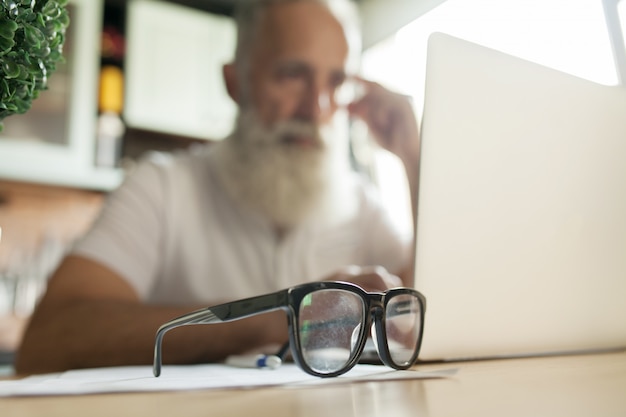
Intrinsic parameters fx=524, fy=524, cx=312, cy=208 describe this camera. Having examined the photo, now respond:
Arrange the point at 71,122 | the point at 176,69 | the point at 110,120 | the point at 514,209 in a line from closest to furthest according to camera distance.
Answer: the point at 514,209, the point at 71,122, the point at 110,120, the point at 176,69

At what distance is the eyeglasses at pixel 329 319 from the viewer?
14.8 inches

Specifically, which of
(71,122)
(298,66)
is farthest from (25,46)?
(71,122)

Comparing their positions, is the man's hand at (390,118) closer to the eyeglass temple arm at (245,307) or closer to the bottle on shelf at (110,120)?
the eyeglass temple arm at (245,307)

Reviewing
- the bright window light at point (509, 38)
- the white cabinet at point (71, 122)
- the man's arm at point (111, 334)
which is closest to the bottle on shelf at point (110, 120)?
the white cabinet at point (71, 122)

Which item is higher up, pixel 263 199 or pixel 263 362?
pixel 263 199

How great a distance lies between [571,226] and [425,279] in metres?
0.19

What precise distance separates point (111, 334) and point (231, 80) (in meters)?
0.89

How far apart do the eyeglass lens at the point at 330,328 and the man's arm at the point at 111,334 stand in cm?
32

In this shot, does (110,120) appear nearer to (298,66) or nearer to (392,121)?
(298,66)

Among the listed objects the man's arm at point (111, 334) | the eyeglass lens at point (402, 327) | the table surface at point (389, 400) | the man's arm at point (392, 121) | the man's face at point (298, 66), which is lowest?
the man's arm at point (111, 334)

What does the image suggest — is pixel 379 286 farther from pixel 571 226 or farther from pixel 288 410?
pixel 288 410

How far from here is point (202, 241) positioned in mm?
1195

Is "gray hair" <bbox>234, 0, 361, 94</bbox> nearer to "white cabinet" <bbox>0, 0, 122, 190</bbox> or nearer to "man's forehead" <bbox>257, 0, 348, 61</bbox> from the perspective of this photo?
"man's forehead" <bbox>257, 0, 348, 61</bbox>

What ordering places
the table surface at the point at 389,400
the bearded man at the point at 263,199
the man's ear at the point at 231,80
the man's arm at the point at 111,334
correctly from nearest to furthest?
the table surface at the point at 389,400 < the man's arm at the point at 111,334 < the bearded man at the point at 263,199 < the man's ear at the point at 231,80
